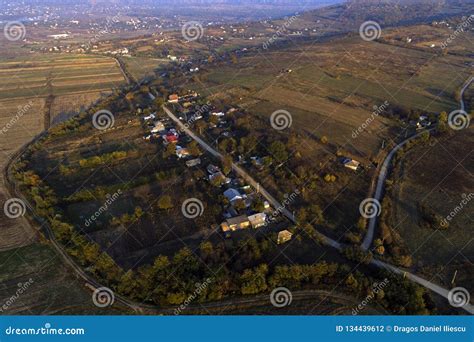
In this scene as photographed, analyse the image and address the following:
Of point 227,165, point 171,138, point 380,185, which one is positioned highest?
point 171,138

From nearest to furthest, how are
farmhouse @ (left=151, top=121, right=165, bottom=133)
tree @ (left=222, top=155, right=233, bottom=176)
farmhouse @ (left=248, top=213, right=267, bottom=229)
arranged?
farmhouse @ (left=248, top=213, right=267, bottom=229) → tree @ (left=222, top=155, right=233, bottom=176) → farmhouse @ (left=151, top=121, right=165, bottom=133)

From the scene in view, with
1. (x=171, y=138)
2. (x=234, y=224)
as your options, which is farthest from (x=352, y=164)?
(x=171, y=138)

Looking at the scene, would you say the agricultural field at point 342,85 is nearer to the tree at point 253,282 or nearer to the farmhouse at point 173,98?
the farmhouse at point 173,98

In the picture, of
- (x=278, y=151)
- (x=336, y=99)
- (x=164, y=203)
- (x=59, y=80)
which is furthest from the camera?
(x=59, y=80)

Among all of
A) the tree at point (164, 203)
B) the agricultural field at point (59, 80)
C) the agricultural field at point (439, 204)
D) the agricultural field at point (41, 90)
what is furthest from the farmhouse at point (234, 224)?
the agricultural field at point (59, 80)

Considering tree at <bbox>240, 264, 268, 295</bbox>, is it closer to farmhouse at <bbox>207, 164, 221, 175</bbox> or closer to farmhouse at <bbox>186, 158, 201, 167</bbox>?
farmhouse at <bbox>207, 164, 221, 175</bbox>

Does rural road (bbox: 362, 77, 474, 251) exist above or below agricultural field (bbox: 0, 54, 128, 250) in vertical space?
below

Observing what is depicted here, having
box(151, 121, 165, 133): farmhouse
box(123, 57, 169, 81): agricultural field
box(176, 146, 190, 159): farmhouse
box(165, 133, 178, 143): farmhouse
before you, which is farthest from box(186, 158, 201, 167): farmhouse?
box(123, 57, 169, 81): agricultural field

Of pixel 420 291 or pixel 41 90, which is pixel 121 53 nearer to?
pixel 41 90

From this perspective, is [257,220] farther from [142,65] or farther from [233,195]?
[142,65]
